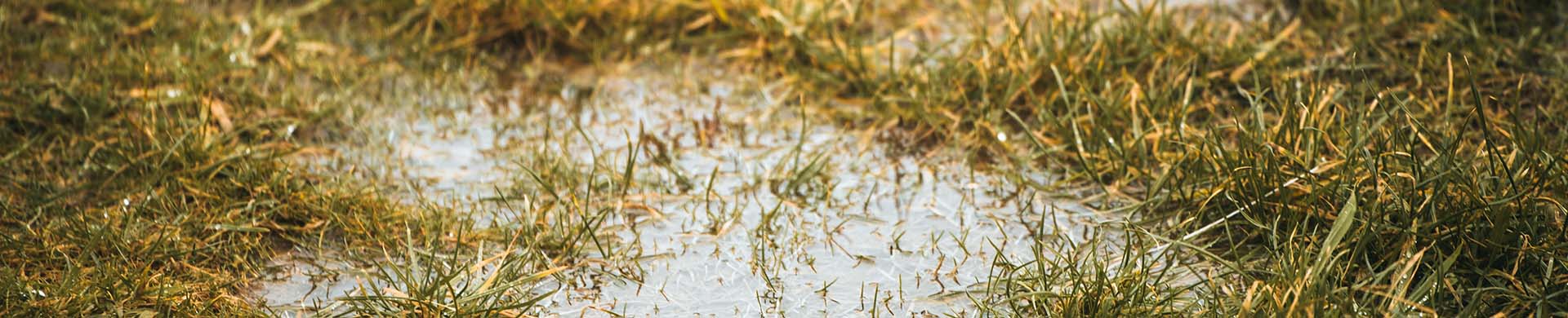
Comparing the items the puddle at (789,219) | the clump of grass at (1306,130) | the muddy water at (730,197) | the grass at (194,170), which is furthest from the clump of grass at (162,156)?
the clump of grass at (1306,130)

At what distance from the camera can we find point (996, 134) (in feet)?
10.1

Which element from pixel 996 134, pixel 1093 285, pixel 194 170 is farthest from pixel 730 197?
pixel 194 170

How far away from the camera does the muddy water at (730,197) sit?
2.40m

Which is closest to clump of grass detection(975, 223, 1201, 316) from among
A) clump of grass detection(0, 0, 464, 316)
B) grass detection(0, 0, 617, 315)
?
grass detection(0, 0, 617, 315)

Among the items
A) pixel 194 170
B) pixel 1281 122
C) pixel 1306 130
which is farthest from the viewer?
pixel 194 170

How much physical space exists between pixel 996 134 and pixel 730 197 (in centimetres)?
68

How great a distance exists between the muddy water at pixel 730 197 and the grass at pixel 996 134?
0.08 meters

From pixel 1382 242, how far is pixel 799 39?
1647 millimetres

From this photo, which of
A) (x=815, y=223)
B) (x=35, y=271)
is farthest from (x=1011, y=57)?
(x=35, y=271)

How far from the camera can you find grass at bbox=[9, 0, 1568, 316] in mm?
2246

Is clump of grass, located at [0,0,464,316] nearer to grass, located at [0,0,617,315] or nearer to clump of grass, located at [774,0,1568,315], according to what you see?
grass, located at [0,0,617,315]

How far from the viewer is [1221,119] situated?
3082mm

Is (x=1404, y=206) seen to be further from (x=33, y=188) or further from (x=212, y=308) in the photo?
(x=33, y=188)

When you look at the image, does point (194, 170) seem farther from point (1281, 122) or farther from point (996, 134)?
point (1281, 122)
